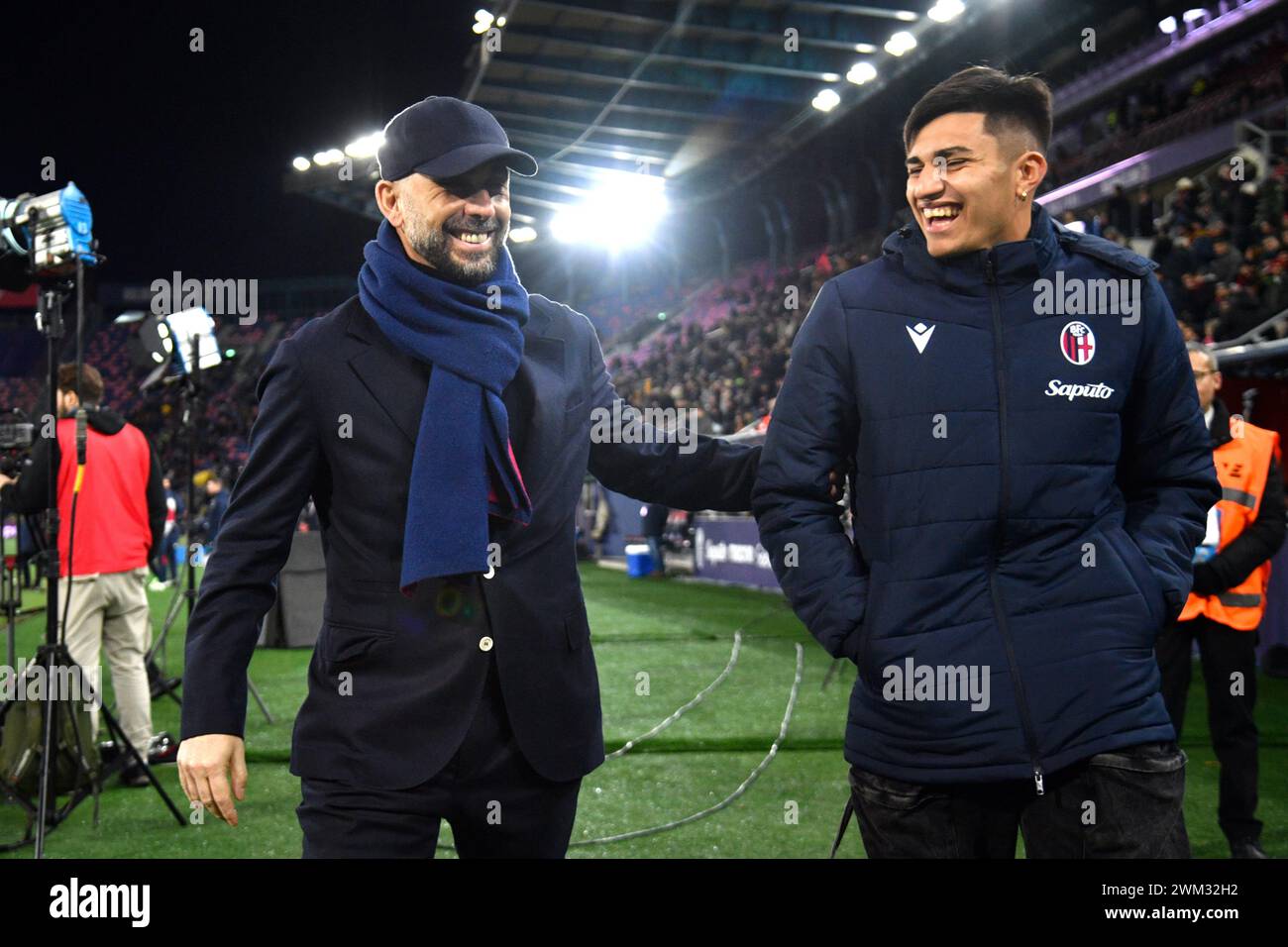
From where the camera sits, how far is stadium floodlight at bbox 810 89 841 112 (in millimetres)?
30250

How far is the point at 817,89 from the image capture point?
101 feet

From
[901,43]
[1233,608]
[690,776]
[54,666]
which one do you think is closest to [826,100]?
[901,43]

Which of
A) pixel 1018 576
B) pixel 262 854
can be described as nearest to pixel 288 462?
pixel 1018 576

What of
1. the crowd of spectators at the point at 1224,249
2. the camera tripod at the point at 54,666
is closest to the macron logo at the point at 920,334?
the camera tripod at the point at 54,666

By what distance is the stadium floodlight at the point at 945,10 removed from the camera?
24.7 metres

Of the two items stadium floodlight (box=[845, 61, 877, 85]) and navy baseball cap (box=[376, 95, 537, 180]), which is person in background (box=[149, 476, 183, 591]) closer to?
stadium floodlight (box=[845, 61, 877, 85])

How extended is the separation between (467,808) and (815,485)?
3.00 ft

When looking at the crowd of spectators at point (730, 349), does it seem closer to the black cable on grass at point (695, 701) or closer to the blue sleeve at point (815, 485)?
the black cable on grass at point (695, 701)

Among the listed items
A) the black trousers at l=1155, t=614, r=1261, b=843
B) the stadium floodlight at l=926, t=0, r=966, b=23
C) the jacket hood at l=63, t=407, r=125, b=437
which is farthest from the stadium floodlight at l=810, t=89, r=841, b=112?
the black trousers at l=1155, t=614, r=1261, b=843

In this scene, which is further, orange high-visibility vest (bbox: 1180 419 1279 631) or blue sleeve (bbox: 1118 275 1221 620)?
orange high-visibility vest (bbox: 1180 419 1279 631)

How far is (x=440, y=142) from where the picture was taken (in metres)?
2.32

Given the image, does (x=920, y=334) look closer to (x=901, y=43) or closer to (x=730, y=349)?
(x=901, y=43)
